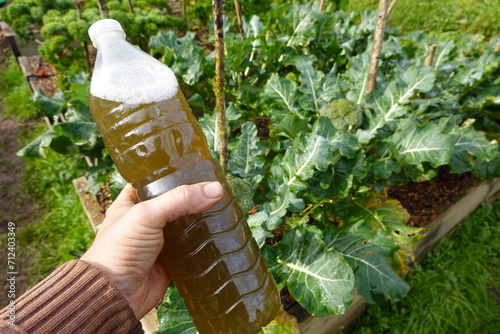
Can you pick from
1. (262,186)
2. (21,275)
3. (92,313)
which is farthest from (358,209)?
(21,275)

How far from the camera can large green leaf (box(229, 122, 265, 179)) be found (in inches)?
84.3

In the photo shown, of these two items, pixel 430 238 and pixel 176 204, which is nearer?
pixel 176 204

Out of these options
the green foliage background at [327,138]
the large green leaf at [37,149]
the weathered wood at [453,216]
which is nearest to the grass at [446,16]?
the green foliage background at [327,138]

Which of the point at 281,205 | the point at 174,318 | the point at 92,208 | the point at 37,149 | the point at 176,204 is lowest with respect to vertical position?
the point at 92,208

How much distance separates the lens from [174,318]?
1737 millimetres

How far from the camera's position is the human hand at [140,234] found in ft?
3.92

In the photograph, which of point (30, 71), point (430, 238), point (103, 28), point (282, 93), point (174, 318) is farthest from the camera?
point (30, 71)

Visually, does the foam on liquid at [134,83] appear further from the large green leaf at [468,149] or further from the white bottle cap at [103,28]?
the large green leaf at [468,149]

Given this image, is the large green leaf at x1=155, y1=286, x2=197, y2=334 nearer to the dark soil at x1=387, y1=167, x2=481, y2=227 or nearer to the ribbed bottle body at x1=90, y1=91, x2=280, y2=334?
the ribbed bottle body at x1=90, y1=91, x2=280, y2=334

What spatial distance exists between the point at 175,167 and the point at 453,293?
7.94 ft

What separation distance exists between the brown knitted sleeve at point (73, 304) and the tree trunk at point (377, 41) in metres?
2.04

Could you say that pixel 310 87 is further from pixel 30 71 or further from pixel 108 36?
pixel 30 71

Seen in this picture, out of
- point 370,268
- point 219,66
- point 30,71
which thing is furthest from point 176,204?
point 30,71

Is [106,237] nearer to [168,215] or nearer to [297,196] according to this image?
[168,215]
